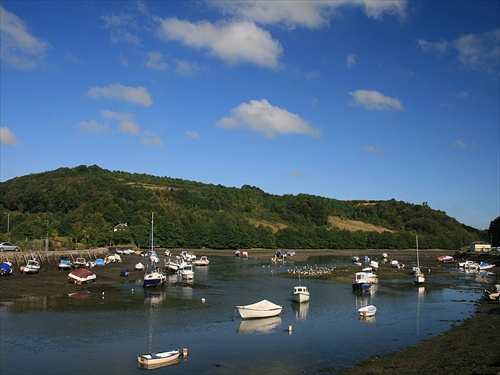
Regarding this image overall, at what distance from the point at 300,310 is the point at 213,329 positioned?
41.4 ft

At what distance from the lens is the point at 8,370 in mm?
27703

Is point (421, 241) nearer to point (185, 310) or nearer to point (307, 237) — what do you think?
point (307, 237)

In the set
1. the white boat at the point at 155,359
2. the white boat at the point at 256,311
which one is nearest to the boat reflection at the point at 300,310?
the white boat at the point at 256,311

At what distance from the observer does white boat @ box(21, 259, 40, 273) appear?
69.6 m

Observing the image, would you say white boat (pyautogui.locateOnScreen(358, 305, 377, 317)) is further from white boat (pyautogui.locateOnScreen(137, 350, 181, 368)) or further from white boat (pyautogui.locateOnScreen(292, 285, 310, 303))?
white boat (pyautogui.locateOnScreen(137, 350, 181, 368))

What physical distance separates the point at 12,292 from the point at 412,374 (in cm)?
4510

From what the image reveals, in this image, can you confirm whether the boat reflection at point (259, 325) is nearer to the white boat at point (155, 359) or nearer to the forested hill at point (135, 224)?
the white boat at point (155, 359)

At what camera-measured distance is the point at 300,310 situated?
163 ft

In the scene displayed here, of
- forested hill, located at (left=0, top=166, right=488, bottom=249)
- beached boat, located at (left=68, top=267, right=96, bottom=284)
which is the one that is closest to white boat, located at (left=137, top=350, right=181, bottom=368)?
beached boat, located at (left=68, top=267, right=96, bottom=284)

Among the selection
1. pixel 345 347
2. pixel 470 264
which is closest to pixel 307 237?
pixel 470 264

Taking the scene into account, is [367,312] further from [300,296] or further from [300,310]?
[300,296]

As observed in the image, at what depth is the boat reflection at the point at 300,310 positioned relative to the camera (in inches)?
1823

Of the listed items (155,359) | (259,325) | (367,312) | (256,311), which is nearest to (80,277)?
(256,311)

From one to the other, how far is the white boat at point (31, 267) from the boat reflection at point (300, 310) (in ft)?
128
